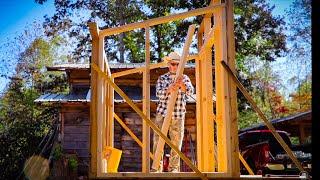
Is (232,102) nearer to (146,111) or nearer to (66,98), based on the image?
(146,111)

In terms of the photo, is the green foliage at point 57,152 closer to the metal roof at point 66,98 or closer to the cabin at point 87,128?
the cabin at point 87,128

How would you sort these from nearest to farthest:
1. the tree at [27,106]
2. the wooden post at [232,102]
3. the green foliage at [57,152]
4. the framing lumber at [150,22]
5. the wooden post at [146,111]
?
1. the wooden post at [232,102]
2. the wooden post at [146,111]
3. the framing lumber at [150,22]
4. the green foliage at [57,152]
5. the tree at [27,106]

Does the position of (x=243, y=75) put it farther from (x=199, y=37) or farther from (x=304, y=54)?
(x=199, y=37)

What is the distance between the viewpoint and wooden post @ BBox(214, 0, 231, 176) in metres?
5.08

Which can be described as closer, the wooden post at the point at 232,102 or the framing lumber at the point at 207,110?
the wooden post at the point at 232,102

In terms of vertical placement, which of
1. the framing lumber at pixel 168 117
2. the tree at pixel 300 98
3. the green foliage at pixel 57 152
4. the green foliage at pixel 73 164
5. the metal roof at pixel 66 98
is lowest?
the green foliage at pixel 73 164

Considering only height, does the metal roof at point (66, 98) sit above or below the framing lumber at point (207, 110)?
above

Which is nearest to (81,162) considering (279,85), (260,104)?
(260,104)

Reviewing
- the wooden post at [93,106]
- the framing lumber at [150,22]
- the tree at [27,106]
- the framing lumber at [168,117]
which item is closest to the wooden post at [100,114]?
the wooden post at [93,106]

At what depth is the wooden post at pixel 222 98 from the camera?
508 centimetres

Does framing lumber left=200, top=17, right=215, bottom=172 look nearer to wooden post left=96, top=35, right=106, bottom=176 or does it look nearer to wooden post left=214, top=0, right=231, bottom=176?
wooden post left=214, top=0, right=231, bottom=176

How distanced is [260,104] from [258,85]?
1790 mm

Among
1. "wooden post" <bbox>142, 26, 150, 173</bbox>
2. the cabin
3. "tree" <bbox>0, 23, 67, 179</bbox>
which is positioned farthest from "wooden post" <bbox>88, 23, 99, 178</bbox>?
"tree" <bbox>0, 23, 67, 179</bbox>

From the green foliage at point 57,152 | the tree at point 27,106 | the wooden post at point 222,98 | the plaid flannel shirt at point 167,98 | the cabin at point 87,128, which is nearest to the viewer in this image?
the wooden post at point 222,98
